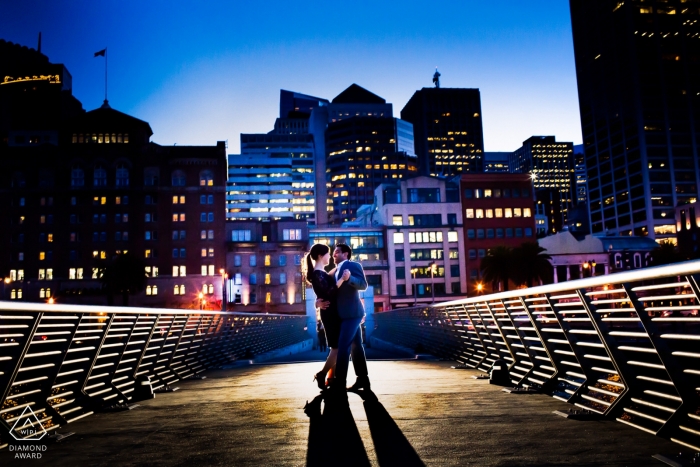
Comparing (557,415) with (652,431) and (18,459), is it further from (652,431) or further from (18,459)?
(18,459)

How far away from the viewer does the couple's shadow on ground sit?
443 cm

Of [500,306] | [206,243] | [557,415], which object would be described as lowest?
[557,415]

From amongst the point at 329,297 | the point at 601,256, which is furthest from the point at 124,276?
the point at 329,297

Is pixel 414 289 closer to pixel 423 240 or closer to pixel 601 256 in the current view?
pixel 423 240

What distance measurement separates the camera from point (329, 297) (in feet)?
24.4

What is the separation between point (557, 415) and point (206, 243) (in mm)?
91891

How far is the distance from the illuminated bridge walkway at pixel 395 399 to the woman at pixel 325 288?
0.65 meters

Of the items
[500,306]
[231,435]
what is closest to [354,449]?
[231,435]

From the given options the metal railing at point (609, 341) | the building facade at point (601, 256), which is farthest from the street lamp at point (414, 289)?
the metal railing at point (609, 341)

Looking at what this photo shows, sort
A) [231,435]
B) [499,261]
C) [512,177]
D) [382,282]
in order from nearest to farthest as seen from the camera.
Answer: [231,435], [499,261], [382,282], [512,177]

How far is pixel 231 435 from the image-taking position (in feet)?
18.1

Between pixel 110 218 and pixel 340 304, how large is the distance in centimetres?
9562

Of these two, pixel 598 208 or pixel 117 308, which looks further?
pixel 598 208

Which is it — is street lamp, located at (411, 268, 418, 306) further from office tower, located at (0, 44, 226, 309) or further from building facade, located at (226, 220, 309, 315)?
office tower, located at (0, 44, 226, 309)
